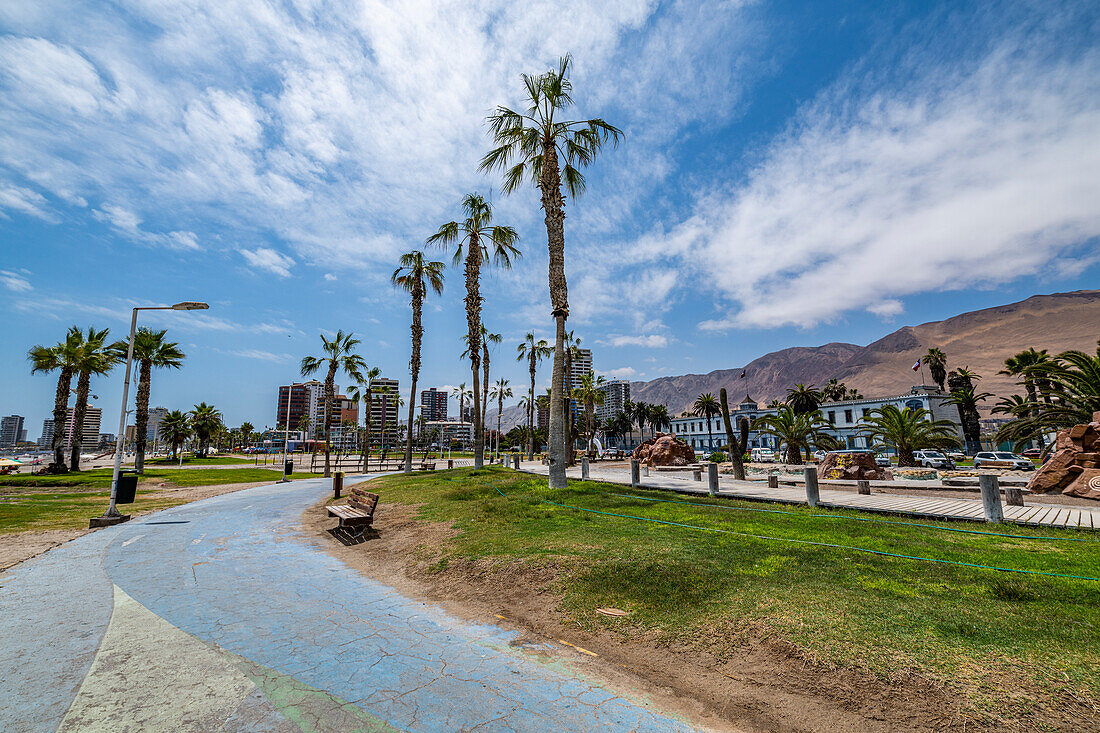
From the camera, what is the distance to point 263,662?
469cm

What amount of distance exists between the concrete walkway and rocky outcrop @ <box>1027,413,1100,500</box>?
1925 cm

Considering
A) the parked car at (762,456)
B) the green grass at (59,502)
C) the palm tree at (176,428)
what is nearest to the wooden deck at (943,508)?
the green grass at (59,502)

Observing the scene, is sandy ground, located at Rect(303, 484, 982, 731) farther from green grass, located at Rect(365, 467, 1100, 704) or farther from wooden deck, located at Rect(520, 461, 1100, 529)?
wooden deck, located at Rect(520, 461, 1100, 529)

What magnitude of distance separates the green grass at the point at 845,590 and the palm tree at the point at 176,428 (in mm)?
95790

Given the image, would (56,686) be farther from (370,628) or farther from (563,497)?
(563,497)

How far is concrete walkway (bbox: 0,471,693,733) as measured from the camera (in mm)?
3729

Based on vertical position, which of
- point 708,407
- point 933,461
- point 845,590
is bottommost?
point 933,461

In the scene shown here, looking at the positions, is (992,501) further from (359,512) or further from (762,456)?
(762,456)

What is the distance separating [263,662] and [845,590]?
652 centimetres

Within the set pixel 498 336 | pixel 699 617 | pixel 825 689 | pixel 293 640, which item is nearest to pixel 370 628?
pixel 293 640

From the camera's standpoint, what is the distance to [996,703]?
3.50 meters

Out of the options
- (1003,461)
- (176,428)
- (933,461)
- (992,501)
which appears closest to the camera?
(992,501)

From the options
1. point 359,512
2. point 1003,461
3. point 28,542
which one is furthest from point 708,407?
point 28,542

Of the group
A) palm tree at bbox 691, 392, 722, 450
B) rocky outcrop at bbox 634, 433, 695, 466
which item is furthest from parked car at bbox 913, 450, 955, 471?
palm tree at bbox 691, 392, 722, 450
